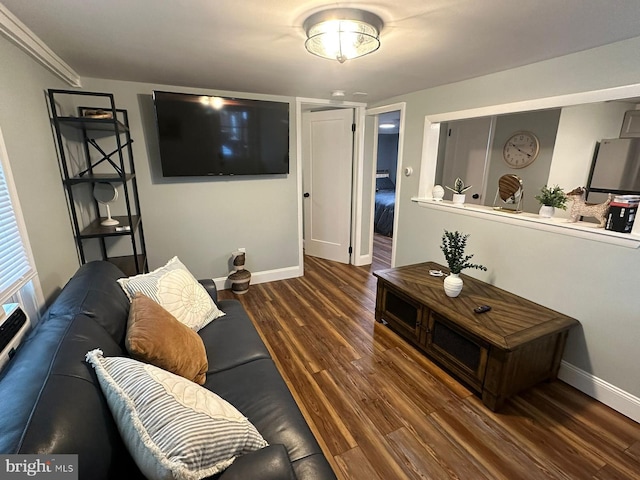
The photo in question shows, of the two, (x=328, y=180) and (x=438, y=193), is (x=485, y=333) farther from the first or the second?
(x=328, y=180)

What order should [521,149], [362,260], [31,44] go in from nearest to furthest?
[31,44], [521,149], [362,260]

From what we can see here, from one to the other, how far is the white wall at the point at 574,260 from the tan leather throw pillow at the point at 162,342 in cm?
234

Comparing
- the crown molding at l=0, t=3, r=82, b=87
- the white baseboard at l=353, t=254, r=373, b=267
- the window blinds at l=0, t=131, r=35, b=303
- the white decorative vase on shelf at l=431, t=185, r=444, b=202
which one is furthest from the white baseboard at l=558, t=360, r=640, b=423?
the crown molding at l=0, t=3, r=82, b=87

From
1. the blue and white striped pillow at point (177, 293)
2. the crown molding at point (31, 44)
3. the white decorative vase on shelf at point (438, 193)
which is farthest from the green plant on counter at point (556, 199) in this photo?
the crown molding at point (31, 44)

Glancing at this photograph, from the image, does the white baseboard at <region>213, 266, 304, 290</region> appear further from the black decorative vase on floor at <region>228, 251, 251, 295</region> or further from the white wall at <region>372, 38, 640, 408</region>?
the white wall at <region>372, 38, 640, 408</region>

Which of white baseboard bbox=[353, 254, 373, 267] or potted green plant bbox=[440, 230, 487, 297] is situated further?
white baseboard bbox=[353, 254, 373, 267]

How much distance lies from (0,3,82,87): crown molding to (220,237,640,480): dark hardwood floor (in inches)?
96.6

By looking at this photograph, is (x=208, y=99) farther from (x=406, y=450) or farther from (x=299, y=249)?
(x=406, y=450)

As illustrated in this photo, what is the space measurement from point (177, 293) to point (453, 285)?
6.32 ft

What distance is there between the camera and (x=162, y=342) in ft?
4.47

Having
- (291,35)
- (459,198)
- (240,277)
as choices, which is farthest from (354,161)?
(291,35)

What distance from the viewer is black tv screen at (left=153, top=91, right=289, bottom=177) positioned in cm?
285

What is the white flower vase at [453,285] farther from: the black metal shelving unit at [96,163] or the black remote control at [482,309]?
the black metal shelving unit at [96,163]

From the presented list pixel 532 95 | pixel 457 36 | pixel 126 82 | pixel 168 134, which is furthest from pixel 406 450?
pixel 126 82
